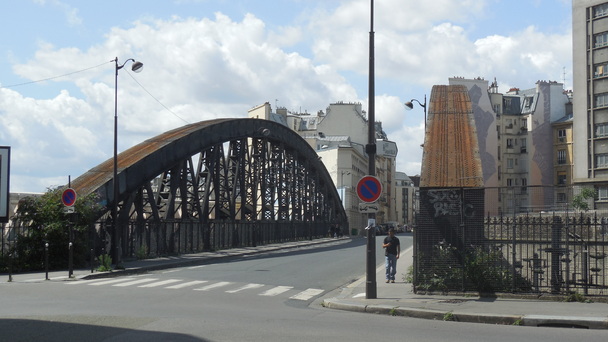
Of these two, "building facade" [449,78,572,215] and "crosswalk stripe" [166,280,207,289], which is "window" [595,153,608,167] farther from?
"crosswalk stripe" [166,280,207,289]

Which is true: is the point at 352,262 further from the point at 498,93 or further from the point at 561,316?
the point at 498,93

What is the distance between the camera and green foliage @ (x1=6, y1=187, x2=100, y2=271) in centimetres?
3016

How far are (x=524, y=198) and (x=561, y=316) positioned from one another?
7.53 meters

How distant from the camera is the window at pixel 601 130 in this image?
3091 inches

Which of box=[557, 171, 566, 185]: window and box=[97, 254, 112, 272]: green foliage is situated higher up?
box=[557, 171, 566, 185]: window

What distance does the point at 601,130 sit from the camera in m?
78.9

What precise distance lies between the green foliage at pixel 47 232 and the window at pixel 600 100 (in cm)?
6213

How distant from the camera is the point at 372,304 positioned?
16547mm

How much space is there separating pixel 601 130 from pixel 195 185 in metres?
51.1

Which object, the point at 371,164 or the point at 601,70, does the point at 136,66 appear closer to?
the point at 371,164

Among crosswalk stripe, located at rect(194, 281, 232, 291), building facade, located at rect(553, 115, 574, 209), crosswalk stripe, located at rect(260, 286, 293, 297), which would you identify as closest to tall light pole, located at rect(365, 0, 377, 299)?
crosswalk stripe, located at rect(260, 286, 293, 297)

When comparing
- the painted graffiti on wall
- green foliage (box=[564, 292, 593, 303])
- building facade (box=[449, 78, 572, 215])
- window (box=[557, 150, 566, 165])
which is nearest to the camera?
green foliage (box=[564, 292, 593, 303])

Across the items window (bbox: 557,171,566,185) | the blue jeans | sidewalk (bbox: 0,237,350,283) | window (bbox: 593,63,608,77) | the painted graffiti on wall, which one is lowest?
sidewalk (bbox: 0,237,350,283)

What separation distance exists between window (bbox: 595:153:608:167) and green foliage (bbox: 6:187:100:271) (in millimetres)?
60946
